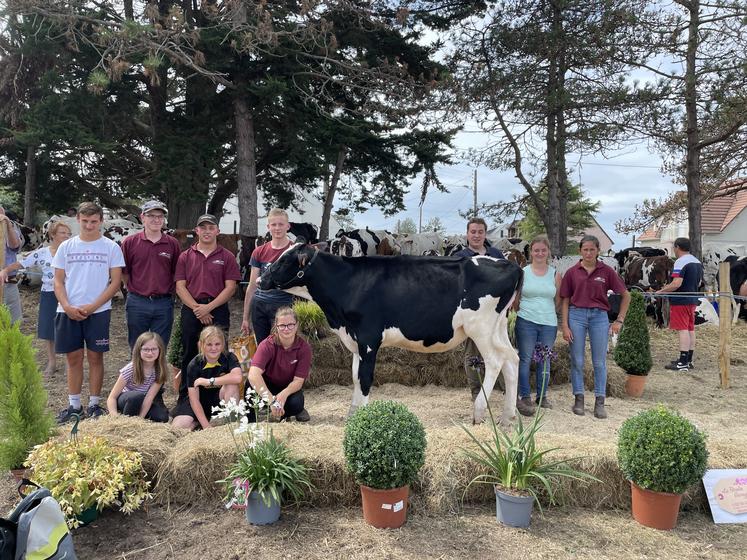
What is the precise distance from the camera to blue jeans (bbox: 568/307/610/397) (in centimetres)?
510

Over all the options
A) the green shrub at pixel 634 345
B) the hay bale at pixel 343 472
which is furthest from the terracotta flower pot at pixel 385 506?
the green shrub at pixel 634 345

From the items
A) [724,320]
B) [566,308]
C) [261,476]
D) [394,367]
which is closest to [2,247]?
[261,476]

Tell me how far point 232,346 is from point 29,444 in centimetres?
226

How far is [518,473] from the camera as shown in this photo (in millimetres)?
3102

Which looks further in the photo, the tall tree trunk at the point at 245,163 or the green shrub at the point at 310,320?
the tall tree trunk at the point at 245,163

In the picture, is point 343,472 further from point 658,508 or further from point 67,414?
point 67,414

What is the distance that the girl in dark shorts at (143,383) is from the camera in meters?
4.24

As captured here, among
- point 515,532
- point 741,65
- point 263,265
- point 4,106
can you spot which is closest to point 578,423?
point 515,532

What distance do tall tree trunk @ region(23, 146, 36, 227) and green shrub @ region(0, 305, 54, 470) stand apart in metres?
10.8

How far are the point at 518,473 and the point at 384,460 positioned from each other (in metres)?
0.84

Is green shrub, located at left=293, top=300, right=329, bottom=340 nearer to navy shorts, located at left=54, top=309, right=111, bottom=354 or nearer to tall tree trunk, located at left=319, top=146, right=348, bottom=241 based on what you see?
navy shorts, located at left=54, top=309, right=111, bottom=354

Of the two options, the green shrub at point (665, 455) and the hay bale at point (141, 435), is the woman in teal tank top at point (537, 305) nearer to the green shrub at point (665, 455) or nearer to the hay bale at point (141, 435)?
the green shrub at point (665, 455)

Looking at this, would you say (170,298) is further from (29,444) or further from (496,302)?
(496,302)

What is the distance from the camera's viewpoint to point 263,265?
5.11 meters
